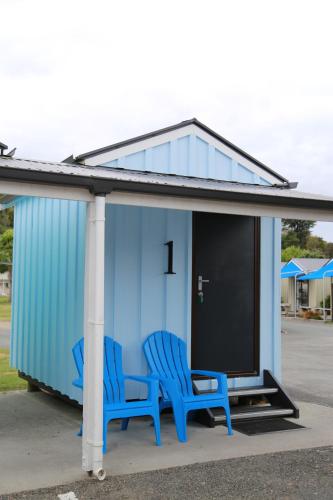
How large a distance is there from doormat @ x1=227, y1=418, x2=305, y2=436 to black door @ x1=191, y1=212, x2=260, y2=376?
691 millimetres

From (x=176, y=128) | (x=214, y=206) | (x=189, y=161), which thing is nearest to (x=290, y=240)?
(x=189, y=161)

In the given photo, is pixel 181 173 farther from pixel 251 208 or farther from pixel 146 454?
pixel 146 454

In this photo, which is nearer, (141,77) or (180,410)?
(180,410)

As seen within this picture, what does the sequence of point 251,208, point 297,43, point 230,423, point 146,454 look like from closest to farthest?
point 146,454
point 251,208
point 230,423
point 297,43

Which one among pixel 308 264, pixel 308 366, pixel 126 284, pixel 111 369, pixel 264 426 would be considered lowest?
pixel 308 366

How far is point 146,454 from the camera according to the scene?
4.86 meters

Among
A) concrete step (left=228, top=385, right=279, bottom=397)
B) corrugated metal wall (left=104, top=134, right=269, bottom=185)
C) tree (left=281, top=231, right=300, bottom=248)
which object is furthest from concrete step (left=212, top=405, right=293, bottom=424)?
tree (left=281, top=231, right=300, bottom=248)

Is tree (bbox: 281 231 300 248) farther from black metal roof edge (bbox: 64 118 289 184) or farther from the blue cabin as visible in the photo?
the blue cabin

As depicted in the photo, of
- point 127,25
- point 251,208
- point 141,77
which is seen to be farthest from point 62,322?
point 141,77

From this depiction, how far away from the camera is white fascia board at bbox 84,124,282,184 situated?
634 cm

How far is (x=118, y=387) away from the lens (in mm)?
5652

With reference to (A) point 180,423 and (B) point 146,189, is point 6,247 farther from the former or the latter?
(B) point 146,189

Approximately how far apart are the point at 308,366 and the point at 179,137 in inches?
236

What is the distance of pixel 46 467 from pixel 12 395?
11.0ft
